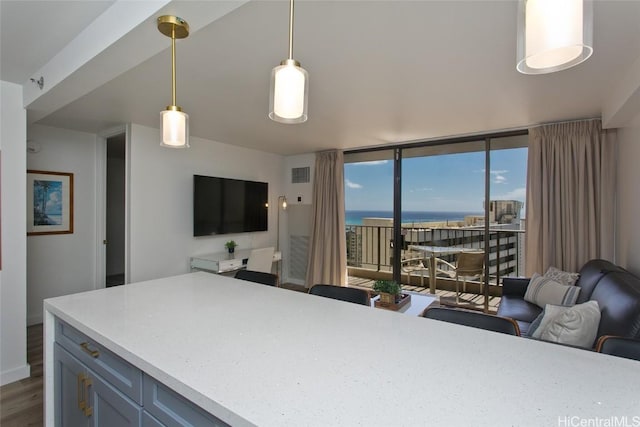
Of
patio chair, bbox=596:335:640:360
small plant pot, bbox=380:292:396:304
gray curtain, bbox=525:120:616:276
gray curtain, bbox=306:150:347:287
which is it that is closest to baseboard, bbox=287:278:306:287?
gray curtain, bbox=306:150:347:287

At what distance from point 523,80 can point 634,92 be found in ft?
2.10

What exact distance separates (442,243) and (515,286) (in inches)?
72.3

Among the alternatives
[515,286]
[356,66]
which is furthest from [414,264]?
[356,66]

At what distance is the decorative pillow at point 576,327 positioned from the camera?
179cm

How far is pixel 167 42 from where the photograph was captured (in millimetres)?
1456

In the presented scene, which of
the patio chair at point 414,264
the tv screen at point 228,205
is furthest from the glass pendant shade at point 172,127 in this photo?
the patio chair at point 414,264

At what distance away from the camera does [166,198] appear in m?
3.85

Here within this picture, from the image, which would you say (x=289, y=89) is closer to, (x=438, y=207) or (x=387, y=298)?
(x=387, y=298)

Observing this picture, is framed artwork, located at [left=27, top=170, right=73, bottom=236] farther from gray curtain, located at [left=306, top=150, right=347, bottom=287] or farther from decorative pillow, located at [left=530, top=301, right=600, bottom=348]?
decorative pillow, located at [left=530, top=301, right=600, bottom=348]

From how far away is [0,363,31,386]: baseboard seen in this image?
2436mm

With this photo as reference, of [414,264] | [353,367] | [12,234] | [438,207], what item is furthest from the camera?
[414,264]

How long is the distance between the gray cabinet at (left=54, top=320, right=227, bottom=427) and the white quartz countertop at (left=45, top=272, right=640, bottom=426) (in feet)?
0.28

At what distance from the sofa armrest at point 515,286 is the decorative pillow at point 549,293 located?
5.3 inches

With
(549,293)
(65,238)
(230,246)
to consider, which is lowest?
(549,293)
